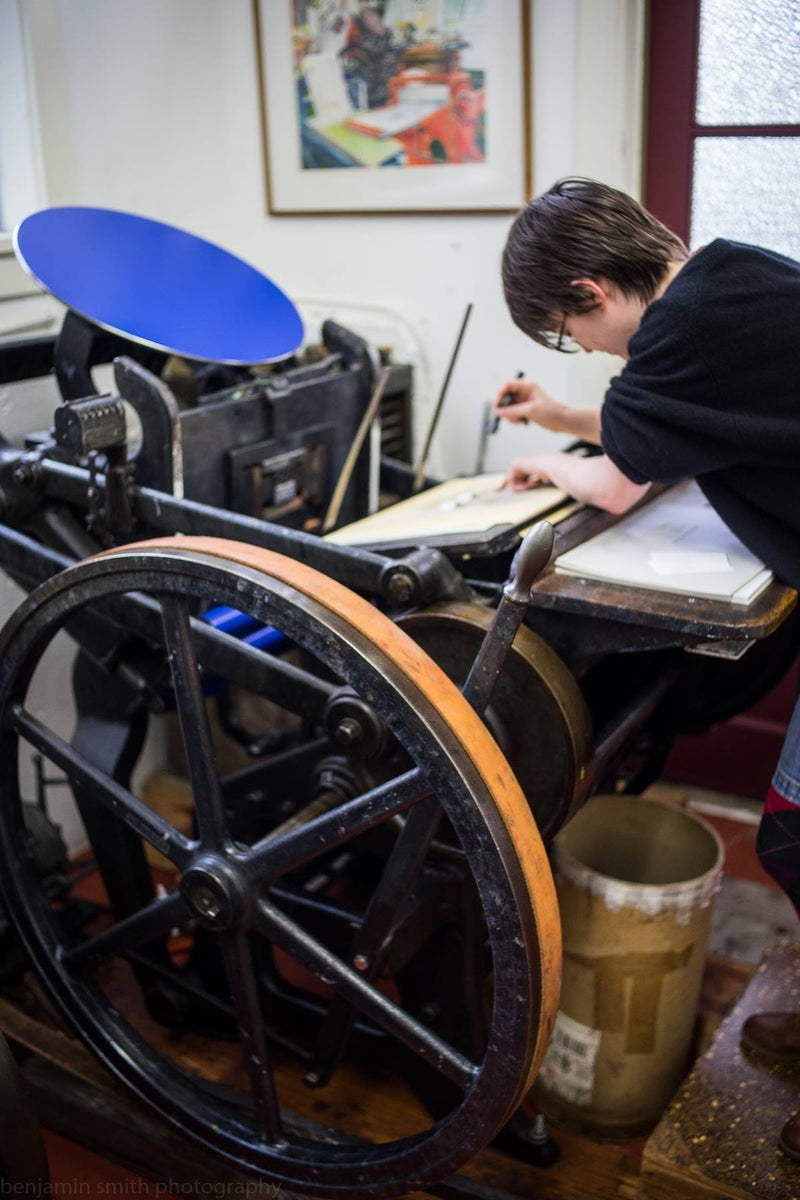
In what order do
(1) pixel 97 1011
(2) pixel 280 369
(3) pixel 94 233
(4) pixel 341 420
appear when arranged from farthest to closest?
(2) pixel 280 369 → (4) pixel 341 420 → (3) pixel 94 233 → (1) pixel 97 1011

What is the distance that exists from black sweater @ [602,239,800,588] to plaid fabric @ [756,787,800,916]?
0.98ft

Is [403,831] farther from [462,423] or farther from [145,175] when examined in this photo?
[145,175]

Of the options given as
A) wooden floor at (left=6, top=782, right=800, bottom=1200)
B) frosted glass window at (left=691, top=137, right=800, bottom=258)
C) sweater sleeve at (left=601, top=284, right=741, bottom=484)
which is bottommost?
wooden floor at (left=6, top=782, right=800, bottom=1200)

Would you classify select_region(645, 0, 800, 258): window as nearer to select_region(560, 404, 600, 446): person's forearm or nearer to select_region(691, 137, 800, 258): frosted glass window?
select_region(691, 137, 800, 258): frosted glass window

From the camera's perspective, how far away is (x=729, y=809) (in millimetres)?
2895

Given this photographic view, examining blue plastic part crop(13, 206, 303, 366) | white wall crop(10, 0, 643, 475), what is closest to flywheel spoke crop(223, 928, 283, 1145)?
blue plastic part crop(13, 206, 303, 366)

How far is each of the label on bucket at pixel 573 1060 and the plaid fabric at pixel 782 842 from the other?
0.44m

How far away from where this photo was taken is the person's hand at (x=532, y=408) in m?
1.96

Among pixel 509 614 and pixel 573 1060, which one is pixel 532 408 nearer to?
pixel 509 614


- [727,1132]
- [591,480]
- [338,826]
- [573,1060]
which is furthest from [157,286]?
[727,1132]

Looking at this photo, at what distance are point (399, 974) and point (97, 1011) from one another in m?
0.45

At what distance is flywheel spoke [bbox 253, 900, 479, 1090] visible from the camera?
1.39 metres

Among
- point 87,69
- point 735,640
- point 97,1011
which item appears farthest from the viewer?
point 87,69

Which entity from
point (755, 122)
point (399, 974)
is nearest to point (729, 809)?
point (399, 974)
